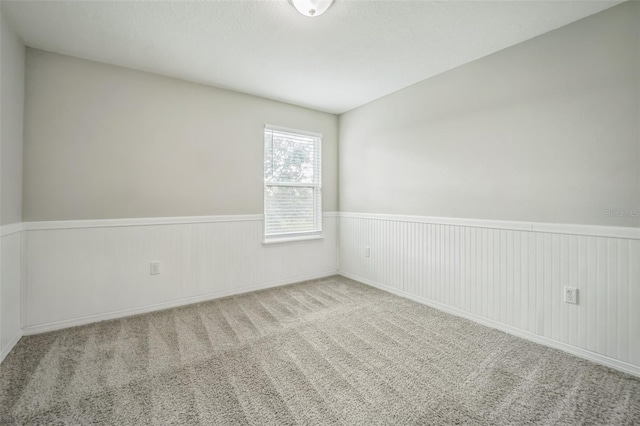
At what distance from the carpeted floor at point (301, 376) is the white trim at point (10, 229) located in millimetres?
886

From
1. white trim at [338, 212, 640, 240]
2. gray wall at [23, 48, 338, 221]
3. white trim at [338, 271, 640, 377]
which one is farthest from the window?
white trim at [338, 271, 640, 377]

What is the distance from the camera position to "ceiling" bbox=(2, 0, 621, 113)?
6.10 ft

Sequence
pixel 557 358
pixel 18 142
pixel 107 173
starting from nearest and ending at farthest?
1. pixel 557 358
2. pixel 18 142
3. pixel 107 173

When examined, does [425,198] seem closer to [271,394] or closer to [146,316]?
[271,394]

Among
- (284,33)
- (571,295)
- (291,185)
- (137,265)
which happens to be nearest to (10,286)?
(137,265)

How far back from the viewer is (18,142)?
2176 millimetres

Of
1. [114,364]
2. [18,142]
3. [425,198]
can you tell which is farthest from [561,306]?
[18,142]

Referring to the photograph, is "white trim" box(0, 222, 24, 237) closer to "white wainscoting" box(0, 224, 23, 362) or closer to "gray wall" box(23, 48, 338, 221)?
"white wainscoting" box(0, 224, 23, 362)

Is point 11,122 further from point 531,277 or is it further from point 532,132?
point 531,277

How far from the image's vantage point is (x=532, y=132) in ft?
7.22

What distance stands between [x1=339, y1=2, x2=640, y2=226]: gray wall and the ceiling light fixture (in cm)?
159

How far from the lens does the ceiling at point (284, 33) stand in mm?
1860

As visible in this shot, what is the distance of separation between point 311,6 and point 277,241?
2.54m

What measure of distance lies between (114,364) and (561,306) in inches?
130
